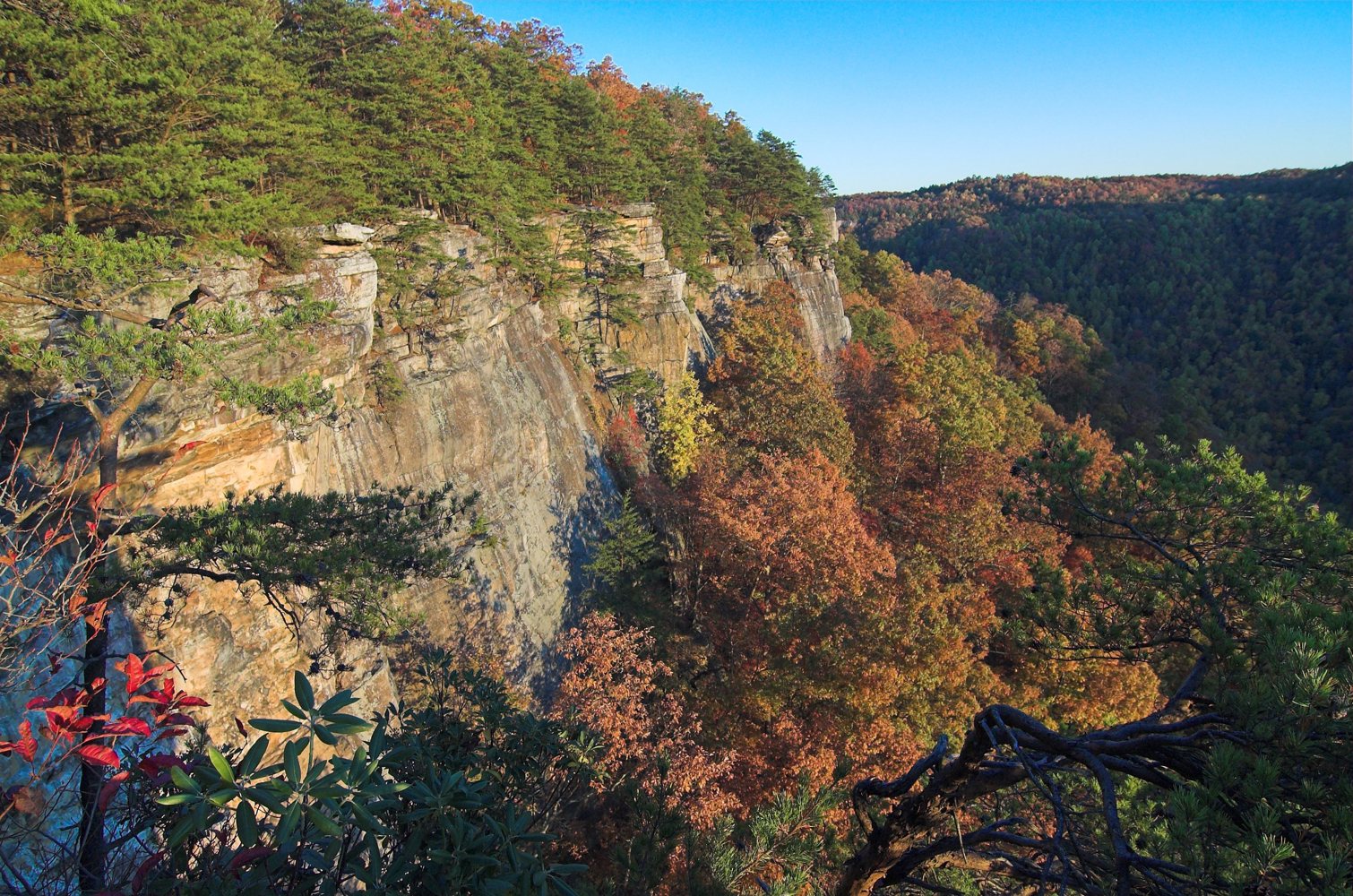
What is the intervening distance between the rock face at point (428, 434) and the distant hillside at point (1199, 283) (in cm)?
3530

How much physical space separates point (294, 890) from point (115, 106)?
29.5 ft

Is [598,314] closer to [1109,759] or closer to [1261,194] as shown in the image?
[1109,759]


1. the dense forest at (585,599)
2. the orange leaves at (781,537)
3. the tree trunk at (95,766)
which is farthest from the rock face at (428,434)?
the orange leaves at (781,537)

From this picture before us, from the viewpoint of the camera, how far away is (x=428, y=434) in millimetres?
14305

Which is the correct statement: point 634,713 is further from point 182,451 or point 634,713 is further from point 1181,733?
point 1181,733

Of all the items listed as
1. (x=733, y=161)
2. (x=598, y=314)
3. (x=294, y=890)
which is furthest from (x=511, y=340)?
A: (x=733, y=161)

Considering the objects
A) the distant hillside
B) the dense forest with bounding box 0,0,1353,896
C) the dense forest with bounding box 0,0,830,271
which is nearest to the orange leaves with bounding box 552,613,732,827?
the dense forest with bounding box 0,0,1353,896

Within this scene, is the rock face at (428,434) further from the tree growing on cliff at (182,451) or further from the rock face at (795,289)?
the rock face at (795,289)

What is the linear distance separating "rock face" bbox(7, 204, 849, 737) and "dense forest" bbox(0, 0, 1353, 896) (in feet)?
1.59

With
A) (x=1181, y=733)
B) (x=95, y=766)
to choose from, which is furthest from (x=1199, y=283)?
(x=95, y=766)

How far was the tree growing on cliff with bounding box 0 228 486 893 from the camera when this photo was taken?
5676mm

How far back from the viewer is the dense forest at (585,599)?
8.29 feet

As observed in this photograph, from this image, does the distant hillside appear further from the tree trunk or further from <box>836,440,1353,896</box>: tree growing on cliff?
the tree trunk

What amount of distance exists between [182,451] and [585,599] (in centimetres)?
1084
